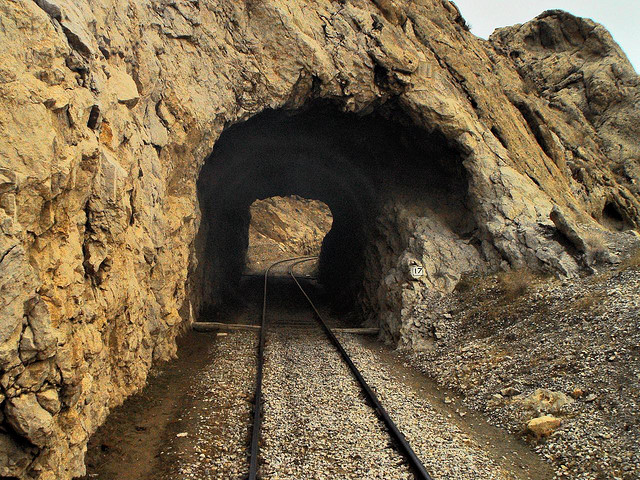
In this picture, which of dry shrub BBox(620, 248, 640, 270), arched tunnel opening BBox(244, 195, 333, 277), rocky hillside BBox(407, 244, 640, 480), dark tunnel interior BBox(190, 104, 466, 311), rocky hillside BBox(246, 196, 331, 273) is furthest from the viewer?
rocky hillside BBox(246, 196, 331, 273)

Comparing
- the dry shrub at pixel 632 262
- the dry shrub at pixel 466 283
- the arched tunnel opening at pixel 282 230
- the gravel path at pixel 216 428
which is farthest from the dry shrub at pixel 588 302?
the arched tunnel opening at pixel 282 230

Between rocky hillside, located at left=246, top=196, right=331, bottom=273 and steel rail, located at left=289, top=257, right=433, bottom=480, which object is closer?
steel rail, located at left=289, top=257, right=433, bottom=480

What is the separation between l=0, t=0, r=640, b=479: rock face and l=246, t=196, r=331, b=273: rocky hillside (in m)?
28.8

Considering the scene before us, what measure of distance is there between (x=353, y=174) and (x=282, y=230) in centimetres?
3270

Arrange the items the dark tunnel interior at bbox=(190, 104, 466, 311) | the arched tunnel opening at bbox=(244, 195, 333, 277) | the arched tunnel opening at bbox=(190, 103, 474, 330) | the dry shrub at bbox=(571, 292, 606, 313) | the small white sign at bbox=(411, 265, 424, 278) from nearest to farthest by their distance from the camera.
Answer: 1. the dry shrub at bbox=(571, 292, 606, 313)
2. the small white sign at bbox=(411, 265, 424, 278)
3. the arched tunnel opening at bbox=(190, 103, 474, 330)
4. the dark tunnel interior at bbox=(190, 104, 466, 311)
5. the arched tunnel opening at bbox=(244, 195, 333, 277)

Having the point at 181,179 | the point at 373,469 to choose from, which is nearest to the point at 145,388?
the point at 373,469

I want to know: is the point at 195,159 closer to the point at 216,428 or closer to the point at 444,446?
the point at 216,428

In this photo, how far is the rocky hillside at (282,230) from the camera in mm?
50028

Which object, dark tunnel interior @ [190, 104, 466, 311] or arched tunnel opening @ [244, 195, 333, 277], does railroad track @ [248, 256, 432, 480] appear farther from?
arched tunnel opening @ [244, 195, 333, 277]

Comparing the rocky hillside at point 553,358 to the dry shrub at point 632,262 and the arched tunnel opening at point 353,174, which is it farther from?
the arched tunnel opening at point 353,174

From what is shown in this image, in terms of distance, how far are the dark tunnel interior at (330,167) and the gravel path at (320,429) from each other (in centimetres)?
648

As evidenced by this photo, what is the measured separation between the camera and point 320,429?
7.39m

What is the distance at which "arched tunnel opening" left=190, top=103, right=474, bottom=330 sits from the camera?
16.5 m

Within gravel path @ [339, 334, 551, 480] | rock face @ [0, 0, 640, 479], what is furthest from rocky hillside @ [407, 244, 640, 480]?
rock face @ [0, 0, 640, 479]
